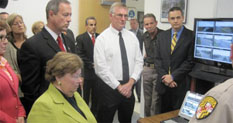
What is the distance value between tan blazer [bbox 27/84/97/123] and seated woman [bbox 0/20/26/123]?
1.23 feet

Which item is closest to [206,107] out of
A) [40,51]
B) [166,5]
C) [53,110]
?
[53,110]

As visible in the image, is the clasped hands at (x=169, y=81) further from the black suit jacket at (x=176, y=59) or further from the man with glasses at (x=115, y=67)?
the man with glasses at (x=115, y=67)

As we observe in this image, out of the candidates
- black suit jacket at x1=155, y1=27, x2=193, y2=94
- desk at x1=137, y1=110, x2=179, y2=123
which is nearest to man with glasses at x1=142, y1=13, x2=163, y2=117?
black suit jacket at x1=155, y1=27, x2=193, y2=94

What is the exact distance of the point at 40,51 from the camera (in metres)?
1.69

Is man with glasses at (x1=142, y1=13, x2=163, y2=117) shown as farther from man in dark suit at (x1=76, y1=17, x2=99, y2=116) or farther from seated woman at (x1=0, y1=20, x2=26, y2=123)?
seated woman at (x1=0, y1=20, x2=26, y2=123)

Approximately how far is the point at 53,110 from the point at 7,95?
1.68 feet

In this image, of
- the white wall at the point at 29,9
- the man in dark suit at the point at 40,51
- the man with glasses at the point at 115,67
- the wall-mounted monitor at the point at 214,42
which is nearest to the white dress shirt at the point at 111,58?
the man with glasses at the point at 115,67

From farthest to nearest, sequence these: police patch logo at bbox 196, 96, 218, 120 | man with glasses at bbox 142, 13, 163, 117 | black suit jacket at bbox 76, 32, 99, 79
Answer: black suit jacket at bbox 76, 32, 99, 79 → man with glasses at bbox 142, 13, 163, 117 → police patch logo at bbox 196, 96, 218, 120

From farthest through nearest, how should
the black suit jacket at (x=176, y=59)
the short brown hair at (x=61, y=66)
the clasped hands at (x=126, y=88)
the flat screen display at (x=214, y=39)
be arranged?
the black suit jacket at (x=176, y=59)
the clasped hands at (x=126, y=88)
the flat screen display at (x=214, y=39)
the short brown hair at (x=61, y=66)

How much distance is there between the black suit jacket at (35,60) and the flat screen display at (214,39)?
1.46 meters

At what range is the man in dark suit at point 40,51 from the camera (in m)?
1.68

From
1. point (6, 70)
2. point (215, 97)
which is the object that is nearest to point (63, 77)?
point (6, 70)

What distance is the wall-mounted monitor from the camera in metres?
1.97

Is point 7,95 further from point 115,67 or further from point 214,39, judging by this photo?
point 214,39
